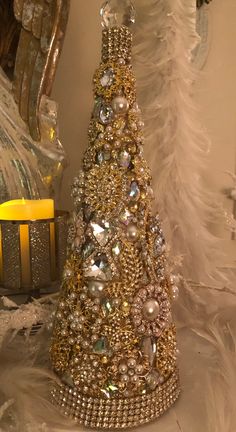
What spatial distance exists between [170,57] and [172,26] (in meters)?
0.04

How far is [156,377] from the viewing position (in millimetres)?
343

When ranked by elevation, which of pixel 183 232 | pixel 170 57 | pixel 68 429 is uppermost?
pixel 170 57

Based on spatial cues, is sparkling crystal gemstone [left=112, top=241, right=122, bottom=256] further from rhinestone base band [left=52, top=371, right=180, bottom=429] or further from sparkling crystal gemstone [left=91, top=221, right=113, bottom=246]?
rhinestone base band [left=52, top=371, right=180, bottom=429]

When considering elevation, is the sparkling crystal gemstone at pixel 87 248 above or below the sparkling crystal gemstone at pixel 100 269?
above

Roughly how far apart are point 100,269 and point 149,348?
77 mm

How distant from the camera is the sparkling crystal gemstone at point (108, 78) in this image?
0.34 meters

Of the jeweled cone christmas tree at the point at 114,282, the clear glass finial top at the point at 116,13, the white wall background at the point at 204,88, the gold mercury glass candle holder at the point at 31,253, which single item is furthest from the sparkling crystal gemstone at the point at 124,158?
the white wall background at the point at 204,88

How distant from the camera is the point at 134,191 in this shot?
344 mm

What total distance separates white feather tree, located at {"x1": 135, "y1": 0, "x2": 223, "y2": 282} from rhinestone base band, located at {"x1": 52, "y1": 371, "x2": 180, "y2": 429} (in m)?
0.26

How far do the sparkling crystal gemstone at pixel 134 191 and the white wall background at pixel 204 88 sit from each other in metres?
0.34

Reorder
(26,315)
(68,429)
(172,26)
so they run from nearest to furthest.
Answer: (68,429) < (26,315) < (172,26)

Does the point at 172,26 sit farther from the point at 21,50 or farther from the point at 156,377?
the point at 156,377

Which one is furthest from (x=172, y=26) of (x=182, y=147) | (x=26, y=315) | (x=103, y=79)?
(x=26, y=315)

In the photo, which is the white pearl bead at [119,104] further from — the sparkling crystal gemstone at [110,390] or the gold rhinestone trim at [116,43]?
the sparkling crystal gemstone at [110,390]
